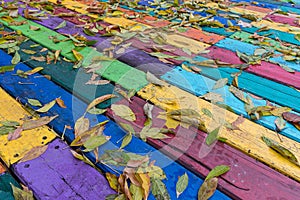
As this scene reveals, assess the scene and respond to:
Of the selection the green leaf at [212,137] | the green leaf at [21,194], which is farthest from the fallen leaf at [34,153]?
the green leaf at [212,137]

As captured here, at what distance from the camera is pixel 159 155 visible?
100 centimetres

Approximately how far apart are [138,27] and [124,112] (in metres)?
1.02

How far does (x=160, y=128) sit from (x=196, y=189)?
0.97ft

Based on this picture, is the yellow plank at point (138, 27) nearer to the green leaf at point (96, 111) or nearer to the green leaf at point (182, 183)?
the green leaf at point (96, 111)

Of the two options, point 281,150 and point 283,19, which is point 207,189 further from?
point 283,19

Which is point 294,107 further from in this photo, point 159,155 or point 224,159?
point 159,155

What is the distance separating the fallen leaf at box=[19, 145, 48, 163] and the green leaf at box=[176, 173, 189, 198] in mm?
494

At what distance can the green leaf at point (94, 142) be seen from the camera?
102 centimetres

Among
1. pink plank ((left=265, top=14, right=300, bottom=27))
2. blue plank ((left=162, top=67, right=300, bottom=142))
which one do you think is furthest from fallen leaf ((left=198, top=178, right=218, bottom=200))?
pink plank ((left=265, top=14, right=300, bottom=27))

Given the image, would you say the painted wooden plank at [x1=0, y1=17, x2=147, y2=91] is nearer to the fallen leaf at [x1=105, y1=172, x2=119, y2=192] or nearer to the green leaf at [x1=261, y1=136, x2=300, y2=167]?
the fallen leaf at [x1=105, y1=172, x2=119, y2=192]

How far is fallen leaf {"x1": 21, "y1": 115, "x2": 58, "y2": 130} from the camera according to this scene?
3.64 ft

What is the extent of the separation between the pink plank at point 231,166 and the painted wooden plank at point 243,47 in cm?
82

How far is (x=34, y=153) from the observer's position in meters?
1.00

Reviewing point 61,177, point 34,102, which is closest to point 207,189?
point 61,177
